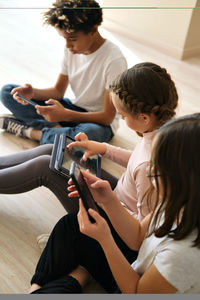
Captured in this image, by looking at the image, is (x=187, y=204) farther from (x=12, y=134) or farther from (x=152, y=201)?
(x=12, y=134)

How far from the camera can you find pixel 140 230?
0.93 m

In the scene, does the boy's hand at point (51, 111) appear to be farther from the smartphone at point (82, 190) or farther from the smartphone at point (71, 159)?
the smartphone at point (82, 190)

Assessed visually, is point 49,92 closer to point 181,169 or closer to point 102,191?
point 102,191

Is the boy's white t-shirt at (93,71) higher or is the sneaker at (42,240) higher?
the boy's white t-shirt at (93,71)

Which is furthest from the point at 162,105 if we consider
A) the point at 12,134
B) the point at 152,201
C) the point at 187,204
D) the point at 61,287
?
the point at 12,134

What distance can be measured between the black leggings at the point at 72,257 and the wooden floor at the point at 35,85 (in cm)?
14

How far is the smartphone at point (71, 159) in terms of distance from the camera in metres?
1.15

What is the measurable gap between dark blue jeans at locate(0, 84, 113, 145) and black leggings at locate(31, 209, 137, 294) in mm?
600

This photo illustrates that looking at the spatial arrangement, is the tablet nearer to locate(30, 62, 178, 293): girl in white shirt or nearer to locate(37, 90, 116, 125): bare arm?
locate(30, 62, 178, 293): girl in white shirt

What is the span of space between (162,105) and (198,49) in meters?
2.05

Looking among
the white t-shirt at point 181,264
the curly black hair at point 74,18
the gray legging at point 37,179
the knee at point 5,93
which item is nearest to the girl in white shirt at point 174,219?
the white t-shirt at point 181,264

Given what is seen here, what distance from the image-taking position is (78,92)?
5.67 feet

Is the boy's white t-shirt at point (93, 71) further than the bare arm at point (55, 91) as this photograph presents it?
No

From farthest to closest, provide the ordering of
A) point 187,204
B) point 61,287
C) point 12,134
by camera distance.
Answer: point 12,134
point 61,287
point 187,204
